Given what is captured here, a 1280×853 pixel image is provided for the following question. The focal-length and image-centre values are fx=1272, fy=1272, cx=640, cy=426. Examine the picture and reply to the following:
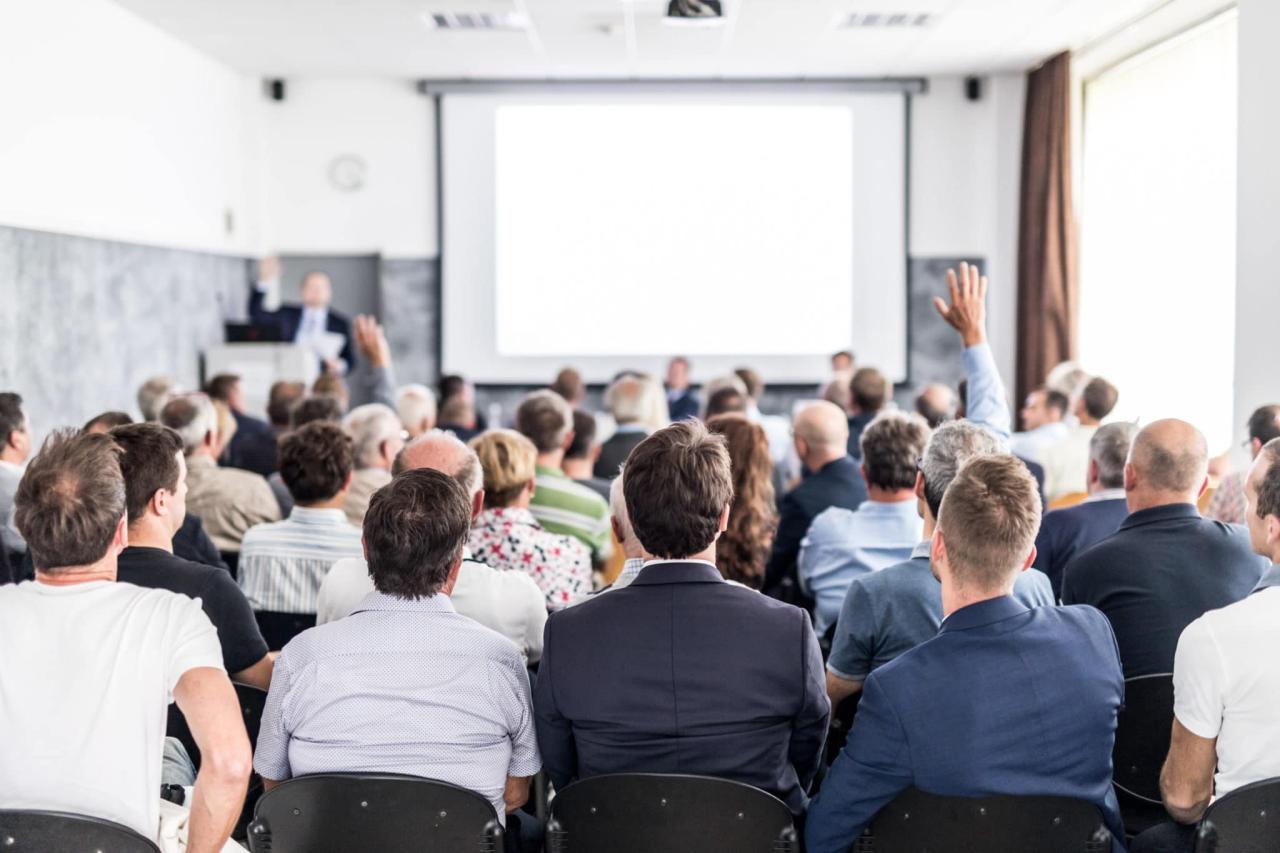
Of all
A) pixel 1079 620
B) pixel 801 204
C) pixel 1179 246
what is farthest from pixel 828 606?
pixel 801 204

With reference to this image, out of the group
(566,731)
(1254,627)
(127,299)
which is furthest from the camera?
(127,299)

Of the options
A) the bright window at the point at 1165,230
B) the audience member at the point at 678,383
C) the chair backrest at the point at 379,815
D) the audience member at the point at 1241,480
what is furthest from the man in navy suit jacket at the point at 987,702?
the audience member at the point at 678,383

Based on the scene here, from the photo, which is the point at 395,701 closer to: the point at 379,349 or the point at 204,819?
the point at 204,819

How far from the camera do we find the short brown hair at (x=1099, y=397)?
215 inches

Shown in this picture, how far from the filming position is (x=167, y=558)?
2721mm

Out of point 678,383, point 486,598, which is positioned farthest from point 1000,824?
point 678,383

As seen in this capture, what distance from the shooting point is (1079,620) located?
2.21m

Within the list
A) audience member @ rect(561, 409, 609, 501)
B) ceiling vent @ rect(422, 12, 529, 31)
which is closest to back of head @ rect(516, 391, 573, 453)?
audience member @ rect(561, 409, 609, 501)

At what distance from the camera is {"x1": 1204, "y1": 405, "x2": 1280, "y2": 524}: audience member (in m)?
4.17

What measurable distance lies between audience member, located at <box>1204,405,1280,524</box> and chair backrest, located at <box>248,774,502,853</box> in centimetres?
295

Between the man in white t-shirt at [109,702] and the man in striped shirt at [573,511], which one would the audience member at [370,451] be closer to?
the man in striped shirt at [573,511]

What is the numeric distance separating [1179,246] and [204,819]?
758 cm

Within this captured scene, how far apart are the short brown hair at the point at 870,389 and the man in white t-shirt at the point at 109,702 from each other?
4.41m

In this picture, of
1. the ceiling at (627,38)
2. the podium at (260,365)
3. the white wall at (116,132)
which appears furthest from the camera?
the podium at (260,365)
